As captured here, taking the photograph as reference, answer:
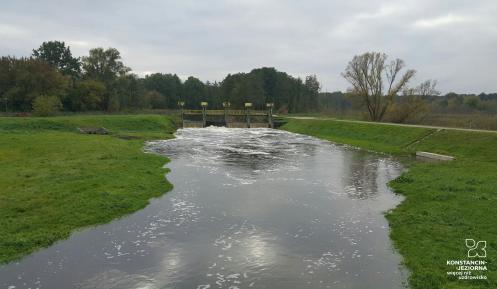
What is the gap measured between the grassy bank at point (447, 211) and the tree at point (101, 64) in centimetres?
8689

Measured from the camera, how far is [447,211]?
17406 millimetres

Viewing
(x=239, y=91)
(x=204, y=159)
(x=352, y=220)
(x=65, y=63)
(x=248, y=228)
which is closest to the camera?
(x=248, y=228)

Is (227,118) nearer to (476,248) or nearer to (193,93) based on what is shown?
(193,93)

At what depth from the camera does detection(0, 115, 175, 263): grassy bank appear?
1470 centimetres

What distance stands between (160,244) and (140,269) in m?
2.06

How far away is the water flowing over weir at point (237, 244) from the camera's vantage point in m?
11.4

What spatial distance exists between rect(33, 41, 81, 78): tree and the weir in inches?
→ 1393

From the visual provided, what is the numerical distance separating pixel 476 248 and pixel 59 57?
115 meters

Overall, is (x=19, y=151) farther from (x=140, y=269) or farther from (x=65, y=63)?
(x=65, y=63)

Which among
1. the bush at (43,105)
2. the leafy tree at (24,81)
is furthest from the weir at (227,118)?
the bush at (43,105)

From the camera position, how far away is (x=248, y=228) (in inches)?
627

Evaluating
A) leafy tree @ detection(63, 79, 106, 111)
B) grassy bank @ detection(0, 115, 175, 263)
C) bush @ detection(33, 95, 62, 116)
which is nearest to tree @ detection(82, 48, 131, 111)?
leafy tree @ detection(63, 79, 106, 111)

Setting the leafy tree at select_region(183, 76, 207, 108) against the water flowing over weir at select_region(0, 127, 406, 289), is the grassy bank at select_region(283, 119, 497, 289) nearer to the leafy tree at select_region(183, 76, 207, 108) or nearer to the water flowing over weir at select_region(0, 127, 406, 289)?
the water flowing over weir at select_region(0, 127, 406, 289)

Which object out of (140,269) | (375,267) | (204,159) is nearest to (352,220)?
(375,267)
